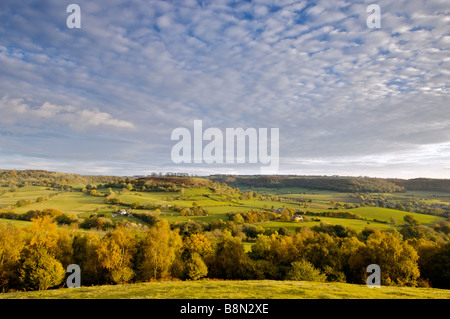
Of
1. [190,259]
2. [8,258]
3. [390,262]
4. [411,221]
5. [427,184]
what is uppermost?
[427,184]

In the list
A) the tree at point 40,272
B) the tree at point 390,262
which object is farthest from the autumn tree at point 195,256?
the tree at point 390,262

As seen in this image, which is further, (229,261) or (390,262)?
(229,261)

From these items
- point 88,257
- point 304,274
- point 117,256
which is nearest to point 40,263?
point 88,257

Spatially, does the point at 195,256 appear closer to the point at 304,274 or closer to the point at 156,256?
the point at 156,256

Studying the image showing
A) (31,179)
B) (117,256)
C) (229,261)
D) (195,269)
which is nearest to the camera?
(117,256)
